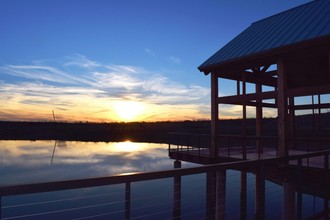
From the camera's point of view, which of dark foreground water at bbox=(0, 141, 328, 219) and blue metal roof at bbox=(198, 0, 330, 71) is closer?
blue metal roof at bbox=(198, 0, 330, 71)

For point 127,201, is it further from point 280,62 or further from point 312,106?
point 312,106

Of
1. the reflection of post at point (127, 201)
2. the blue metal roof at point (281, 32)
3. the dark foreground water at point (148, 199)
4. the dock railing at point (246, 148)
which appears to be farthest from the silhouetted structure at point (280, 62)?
the reflection of post at point (127, 201)

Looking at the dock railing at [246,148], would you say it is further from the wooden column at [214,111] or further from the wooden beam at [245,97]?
the wooden beam at [245,97]

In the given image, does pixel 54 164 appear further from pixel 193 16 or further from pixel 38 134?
pixel 38 134

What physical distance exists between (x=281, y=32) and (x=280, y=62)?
1.65m

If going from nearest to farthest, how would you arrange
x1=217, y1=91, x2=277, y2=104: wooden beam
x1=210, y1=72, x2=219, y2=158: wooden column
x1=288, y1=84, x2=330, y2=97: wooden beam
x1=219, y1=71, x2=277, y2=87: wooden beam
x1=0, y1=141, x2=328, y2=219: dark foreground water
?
x1=288, y1=84, x2=330, y2=97: wooden beam → x1=217, y1=91, x2=277, y2=104: wooden beam → x1=210, y1=72, x2=219, y2=158: wooden column → x1=0, y1=141, x2=328, y2=219: dark foreground water → x1=219, y1=71, x2=277, y2=87: wooden beam

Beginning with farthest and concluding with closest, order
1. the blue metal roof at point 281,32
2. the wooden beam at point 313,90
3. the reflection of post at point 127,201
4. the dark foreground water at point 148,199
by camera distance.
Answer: the dark foreground water at point 148,199 < the blue metal roof at point 281,32 < the wooden beam at point 313,90 < the reflection of post at point 127,201

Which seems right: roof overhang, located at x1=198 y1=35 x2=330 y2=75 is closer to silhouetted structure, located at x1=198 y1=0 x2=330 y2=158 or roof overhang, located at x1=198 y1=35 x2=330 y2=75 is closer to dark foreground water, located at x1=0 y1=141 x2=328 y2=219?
silhouetted structure, located at x1=198 y1=0 x2=330 y2=158

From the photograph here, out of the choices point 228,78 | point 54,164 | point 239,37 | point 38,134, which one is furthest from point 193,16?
point 38,134

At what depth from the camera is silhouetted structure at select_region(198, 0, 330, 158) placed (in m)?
7.60

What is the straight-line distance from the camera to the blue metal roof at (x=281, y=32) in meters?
7.82

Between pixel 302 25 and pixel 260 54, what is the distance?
1.78 m

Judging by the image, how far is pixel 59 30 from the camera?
1169 cm

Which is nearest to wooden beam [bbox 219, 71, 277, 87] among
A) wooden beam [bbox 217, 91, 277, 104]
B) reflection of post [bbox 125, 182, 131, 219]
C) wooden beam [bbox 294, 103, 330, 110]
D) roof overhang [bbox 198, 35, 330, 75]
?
roof overhang [bbox 198, 35, 330, 75]
